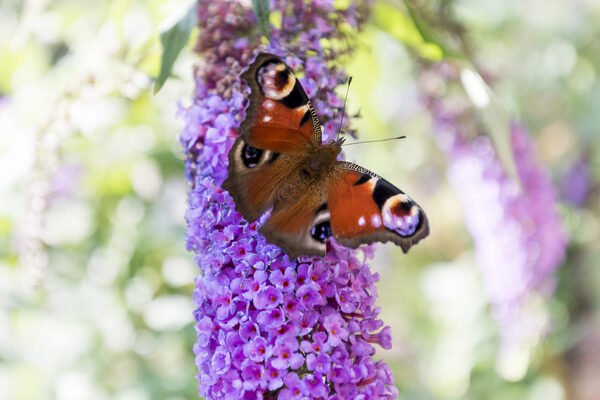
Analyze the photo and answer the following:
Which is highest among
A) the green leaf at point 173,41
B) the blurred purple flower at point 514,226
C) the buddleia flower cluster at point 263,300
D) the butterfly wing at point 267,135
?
the blurred purple flower at point 514,226

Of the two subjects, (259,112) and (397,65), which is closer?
(259,112)

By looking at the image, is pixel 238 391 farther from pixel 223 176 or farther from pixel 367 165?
pixel 367 165

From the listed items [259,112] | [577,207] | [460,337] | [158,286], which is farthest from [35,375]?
[577,207]

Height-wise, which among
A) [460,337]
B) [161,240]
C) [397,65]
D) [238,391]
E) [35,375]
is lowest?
[238,391]

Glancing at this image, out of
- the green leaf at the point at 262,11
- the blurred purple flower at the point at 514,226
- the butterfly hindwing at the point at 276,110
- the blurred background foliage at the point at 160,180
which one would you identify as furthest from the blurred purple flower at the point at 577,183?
the green leaf at the point at 262,11

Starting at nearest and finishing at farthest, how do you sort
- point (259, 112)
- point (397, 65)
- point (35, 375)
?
point (259, 112), point (35, 375), point (397, 65)

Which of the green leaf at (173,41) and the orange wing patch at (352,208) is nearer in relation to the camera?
the orange wing patch at (352,208)

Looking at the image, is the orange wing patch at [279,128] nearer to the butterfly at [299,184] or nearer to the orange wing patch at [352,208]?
the butterfly at [299,184]

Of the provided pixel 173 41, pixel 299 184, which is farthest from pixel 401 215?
pixel 173 41
